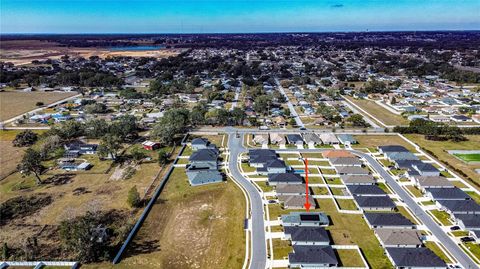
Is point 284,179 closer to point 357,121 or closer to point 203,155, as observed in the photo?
point 203,155

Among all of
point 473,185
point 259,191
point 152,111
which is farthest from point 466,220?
point 152,111

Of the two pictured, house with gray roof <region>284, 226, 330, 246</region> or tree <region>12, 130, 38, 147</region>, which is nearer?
house with gray roof <region>284, 226, 330, 246</region>

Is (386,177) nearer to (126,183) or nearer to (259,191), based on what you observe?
(259,191)

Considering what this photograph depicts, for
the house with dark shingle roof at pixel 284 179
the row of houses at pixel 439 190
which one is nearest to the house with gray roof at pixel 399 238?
the row of houses at pixel 439 190

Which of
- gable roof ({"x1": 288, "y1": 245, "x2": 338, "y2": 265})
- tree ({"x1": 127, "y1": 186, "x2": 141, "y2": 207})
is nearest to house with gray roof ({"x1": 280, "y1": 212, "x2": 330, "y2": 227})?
gable roof ({"x1": 288, "y1": 245, "x2": 338, "y2": 265})

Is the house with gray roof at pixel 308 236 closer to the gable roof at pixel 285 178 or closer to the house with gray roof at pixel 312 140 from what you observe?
A: the gable roof at pixel 285 178

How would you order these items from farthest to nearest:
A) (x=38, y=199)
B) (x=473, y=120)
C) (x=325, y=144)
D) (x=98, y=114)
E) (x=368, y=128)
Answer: (x=98, y=114), (x=473, y=120), (x=368, y=128), (x=325, y=144), (x=38, y=199)

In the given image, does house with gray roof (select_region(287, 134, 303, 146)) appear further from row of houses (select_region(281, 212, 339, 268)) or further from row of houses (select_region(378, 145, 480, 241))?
row of houses (select_region(281, 212, 339, 268))
